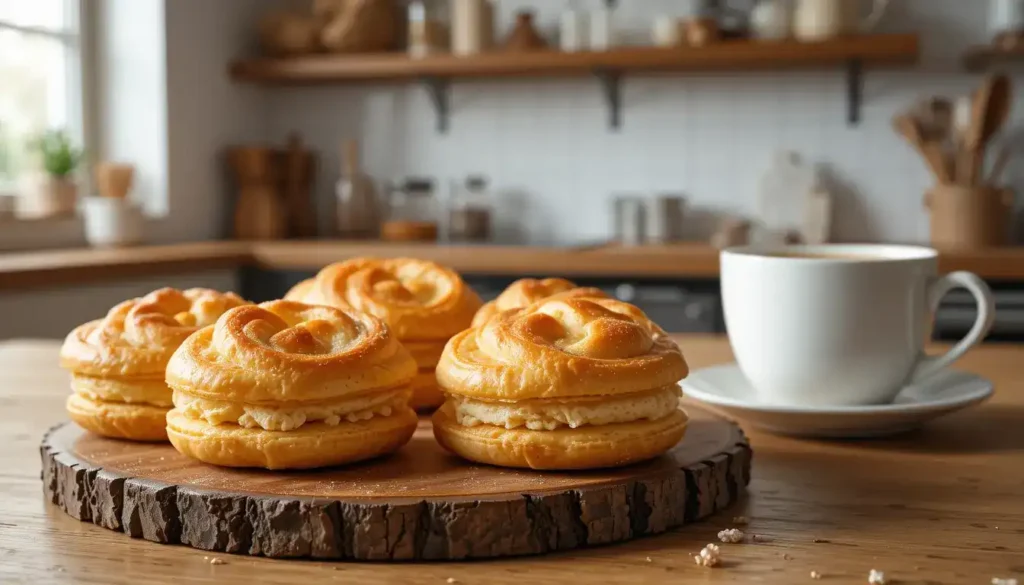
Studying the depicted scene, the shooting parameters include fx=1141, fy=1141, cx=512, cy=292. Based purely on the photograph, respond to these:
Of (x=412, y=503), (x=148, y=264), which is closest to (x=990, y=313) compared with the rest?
(x=412, y=503)

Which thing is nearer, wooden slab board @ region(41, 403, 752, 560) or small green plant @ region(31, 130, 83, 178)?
wooden slab board @ region(41, 403, 752, 560)

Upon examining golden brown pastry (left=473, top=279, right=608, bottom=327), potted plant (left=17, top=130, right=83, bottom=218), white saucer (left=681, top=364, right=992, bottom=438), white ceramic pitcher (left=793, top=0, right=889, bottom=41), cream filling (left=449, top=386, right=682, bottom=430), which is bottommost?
white saucer (left=681, top=364, right=992, bottom=438)

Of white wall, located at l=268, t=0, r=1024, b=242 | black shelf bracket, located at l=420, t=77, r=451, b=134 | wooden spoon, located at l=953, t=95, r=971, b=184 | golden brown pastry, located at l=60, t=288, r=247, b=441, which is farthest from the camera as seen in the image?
black shelf bracket, located at l=420, t=77, r=451, b=134

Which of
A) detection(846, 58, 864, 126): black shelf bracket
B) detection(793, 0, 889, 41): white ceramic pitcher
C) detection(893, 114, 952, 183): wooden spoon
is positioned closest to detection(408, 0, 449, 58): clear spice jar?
detection(793, 0, 889, 41): white ceramic pitcher

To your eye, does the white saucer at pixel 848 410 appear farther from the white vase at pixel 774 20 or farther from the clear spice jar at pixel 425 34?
the clear spice jar at pixel 425 34

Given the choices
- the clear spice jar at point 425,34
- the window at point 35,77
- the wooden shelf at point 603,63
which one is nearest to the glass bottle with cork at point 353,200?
the wooden shelf at point 603,63

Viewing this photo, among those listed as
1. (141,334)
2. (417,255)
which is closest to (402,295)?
(141,334)

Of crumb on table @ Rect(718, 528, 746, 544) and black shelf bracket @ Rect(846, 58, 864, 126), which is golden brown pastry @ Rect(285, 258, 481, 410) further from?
black shelf bracket @ Rect(846, 58, 864, 126)

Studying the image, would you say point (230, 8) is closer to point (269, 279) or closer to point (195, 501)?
point (269, 279)
